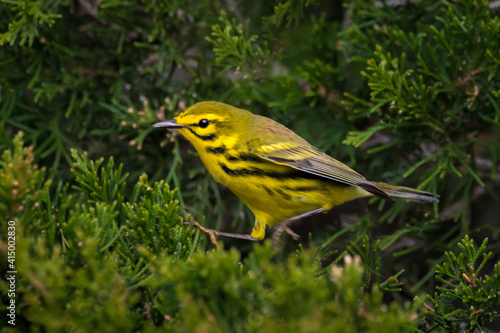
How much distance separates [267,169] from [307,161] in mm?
247

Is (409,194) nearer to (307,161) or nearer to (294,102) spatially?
(307,161)

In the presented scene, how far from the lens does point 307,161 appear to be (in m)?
2.72

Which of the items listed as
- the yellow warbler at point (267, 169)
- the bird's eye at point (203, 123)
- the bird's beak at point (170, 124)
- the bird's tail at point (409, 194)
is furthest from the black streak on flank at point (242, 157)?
the bird's tail at point (409, 194)

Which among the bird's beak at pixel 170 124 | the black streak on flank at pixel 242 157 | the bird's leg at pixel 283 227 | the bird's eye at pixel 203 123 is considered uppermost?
the bird's eye at pixel 203 123

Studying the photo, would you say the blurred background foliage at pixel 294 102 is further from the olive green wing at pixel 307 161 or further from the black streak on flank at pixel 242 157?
the black streak on flank at pixel 242 157

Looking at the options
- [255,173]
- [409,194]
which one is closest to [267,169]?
[255,173]

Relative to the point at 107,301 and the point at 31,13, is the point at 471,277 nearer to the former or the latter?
the point at 107,301

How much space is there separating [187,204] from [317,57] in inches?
48.4

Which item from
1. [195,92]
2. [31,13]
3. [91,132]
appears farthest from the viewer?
[195,92]

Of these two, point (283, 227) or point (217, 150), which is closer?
point (217, 150)

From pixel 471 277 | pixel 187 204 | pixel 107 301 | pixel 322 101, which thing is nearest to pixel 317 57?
pixel 322 101

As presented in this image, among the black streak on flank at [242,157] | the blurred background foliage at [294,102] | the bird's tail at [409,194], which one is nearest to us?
the blurred background foliage at [294,102]

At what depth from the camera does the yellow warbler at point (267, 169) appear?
256 cm

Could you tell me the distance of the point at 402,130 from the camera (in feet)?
9.21
